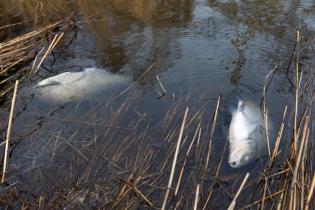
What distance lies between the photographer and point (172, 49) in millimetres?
6656

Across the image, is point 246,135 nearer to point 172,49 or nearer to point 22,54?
point 172,49

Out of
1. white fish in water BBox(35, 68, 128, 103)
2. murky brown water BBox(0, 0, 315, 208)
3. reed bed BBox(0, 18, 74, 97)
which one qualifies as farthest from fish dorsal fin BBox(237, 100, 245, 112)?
reed bed BBox(0, 18, 74, 97)

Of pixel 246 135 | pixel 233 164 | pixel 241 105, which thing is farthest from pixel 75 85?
pixel 233 164

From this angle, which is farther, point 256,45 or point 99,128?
point 256,45

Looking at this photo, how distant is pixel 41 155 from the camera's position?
4199 mm

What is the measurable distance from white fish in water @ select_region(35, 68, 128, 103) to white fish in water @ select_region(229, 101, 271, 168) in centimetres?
179

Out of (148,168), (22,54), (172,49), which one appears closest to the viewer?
(148,168)

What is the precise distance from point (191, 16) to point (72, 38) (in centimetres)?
246

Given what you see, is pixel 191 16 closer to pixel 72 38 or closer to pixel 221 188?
pixel 72 38

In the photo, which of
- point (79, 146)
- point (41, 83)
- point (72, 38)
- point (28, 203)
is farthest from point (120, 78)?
point (28, 203)

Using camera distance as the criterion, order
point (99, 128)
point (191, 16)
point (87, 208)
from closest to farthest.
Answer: point (87, 208), point (99, 128), point (191, 16)

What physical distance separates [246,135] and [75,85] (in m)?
2.45

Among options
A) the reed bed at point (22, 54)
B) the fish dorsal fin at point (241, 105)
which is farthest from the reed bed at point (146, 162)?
the reed bed at point (22, 54)

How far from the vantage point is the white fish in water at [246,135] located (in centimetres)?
405
